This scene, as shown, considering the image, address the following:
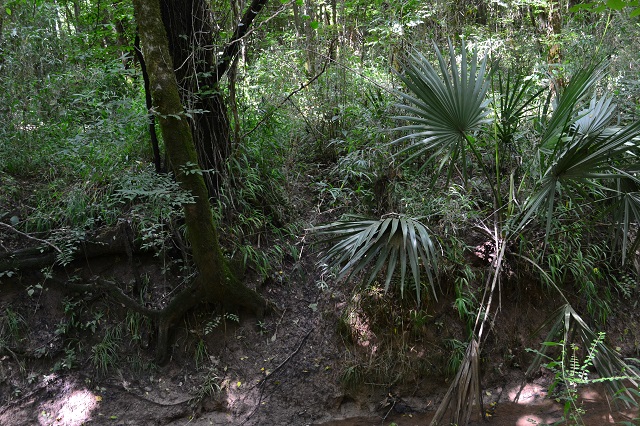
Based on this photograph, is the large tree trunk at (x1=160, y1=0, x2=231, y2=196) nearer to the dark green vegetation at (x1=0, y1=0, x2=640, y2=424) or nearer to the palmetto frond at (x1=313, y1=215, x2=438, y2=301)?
the dark green vegetation at (x1=0, y1=0, x2=640, y2=424)

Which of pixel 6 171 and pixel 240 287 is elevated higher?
pixel 6 171

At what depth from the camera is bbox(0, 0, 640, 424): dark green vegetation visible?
14.2 feet

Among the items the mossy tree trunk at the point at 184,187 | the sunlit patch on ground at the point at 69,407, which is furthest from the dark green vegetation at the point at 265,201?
Result: the sunlit patch on ground at the point at 69,407

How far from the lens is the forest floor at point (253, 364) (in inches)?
184

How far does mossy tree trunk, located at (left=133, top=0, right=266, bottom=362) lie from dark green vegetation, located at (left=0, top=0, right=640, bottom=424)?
0.6 inches

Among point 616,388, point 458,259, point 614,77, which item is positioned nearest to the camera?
point 616,388

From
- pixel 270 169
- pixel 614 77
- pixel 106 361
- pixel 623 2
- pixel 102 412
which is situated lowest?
pixel 102 412

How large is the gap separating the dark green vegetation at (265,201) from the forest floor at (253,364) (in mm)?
35

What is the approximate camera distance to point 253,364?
16.5 feet

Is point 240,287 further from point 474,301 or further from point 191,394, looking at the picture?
point 474,301

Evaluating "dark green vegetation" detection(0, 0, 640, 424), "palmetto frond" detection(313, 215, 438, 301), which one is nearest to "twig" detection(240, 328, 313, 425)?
"dark green vegetation" detection(0, 0, 640, 424)

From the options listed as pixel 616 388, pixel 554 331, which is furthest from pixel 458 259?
pixel 616 388

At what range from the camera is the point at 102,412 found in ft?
15.3

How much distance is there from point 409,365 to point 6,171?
503 cm
